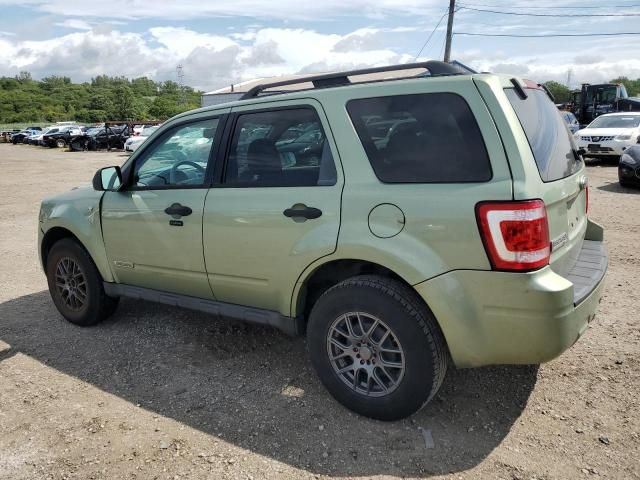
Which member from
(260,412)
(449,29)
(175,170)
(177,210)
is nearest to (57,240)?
(175,170)

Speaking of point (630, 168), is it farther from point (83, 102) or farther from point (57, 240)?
point (83, 102)

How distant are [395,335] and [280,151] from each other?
4.38 feet

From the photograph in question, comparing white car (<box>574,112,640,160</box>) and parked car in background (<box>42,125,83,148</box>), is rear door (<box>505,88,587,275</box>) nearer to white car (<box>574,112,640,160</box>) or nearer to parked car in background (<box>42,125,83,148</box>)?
white car (<box>574,112,640,160</box>)

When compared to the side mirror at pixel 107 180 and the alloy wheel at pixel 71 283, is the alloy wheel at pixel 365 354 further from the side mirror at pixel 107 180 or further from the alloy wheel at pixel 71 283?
the alloy wheel at pixel 71 283

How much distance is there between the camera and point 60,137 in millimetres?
38031

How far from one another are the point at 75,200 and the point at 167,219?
1178 mm

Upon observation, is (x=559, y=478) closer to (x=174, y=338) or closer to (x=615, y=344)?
(x=615, y=344)

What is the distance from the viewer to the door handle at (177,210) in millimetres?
3473

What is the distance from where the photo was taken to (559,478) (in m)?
2.46

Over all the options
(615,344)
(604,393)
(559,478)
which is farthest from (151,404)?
(615,344)

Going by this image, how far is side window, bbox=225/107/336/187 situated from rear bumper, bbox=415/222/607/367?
3.01 feet

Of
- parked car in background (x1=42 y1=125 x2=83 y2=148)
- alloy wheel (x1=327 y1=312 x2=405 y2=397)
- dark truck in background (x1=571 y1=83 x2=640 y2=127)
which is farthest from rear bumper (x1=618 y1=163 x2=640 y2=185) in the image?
parked car in background (x1=42 y1=125 x2=83 y2=148)

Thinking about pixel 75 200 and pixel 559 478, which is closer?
pixel 559 478

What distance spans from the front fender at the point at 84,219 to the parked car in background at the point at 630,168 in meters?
10.3
